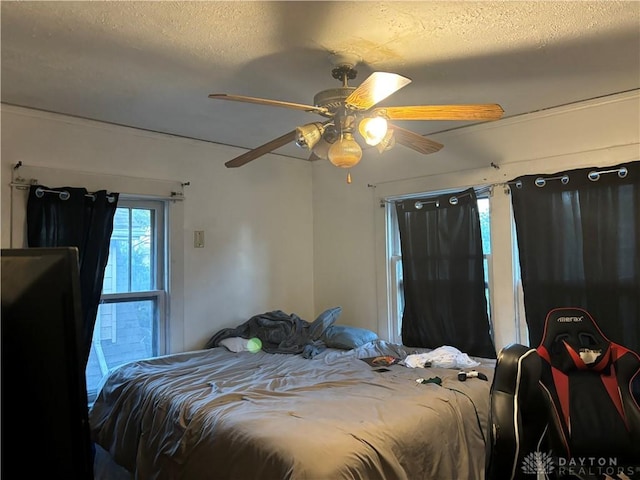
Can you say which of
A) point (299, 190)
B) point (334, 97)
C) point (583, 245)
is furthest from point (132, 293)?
point (583, 245)

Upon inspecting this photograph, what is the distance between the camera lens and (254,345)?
3498 mm

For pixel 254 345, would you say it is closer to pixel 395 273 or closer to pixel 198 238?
pixel 198 238

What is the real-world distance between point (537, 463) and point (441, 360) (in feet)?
3.63

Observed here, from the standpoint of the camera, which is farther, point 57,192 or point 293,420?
point 57,192

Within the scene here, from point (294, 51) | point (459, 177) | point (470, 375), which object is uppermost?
point (294, 51)

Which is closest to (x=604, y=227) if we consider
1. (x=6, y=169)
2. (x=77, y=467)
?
(x=77, y=467)

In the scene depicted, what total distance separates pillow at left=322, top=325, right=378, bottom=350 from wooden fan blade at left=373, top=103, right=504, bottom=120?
6.32 feet

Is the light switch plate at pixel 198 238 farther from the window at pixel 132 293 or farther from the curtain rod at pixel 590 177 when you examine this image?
the curtain rod at pixel 590 177

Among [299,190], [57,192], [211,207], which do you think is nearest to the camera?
[57,192]

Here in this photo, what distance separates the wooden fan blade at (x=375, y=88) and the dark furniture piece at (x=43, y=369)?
4.33 ft

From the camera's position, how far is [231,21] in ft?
5.94

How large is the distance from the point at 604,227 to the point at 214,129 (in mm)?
2779

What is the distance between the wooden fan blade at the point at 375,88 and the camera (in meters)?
1.64

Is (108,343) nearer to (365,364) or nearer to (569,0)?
(365,364)
